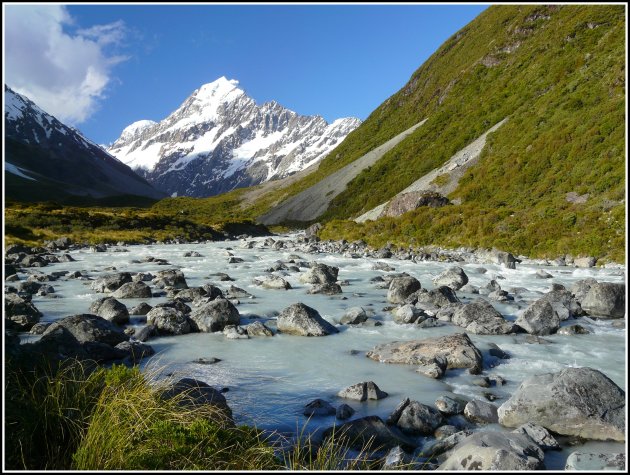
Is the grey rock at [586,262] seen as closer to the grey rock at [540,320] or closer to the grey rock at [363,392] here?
the grey rock at [540,320]

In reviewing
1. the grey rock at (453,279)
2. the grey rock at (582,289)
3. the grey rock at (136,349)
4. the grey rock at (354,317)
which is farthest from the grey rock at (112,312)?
the grey rock at (582,289)

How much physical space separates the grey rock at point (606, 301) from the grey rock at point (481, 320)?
4521 mm

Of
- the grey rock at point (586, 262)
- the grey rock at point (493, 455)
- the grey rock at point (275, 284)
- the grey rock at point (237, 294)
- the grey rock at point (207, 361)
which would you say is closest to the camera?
the grey rock at point (493, 455)

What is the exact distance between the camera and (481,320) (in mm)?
14508

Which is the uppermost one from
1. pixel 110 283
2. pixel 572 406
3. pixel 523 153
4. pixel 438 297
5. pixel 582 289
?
pixel 523 153

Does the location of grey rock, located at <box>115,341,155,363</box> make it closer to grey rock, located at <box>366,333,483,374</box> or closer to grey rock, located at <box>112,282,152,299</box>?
grey rock, located at <box>366,333,483,374</box>

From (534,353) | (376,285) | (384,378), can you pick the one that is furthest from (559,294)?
(384,378)

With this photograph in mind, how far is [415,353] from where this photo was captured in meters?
11.4

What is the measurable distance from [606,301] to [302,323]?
37.7ft

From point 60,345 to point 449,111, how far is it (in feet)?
323

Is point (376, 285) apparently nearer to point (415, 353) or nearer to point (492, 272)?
point (492, 272)

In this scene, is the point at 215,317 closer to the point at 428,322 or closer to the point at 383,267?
the point at 428,322

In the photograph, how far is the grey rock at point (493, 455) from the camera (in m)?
5.64

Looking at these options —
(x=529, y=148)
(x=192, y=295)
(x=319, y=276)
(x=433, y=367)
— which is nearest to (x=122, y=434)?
(x=433, y=367)
